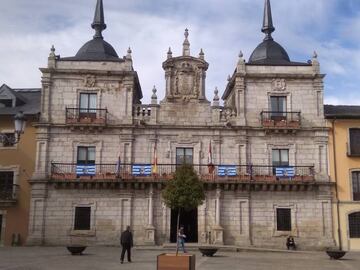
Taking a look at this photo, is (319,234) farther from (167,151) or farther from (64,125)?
(64,125)

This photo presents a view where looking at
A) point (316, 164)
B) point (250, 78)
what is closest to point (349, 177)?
point (316, 164)

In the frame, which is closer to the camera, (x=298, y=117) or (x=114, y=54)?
(x=298, y=117)

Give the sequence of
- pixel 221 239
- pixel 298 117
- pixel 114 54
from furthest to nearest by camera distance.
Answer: pixel 114 54
pixel 298 117
pixel 221 239

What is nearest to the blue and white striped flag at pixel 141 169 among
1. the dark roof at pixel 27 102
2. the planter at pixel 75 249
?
the dark roof at pixel 27 102

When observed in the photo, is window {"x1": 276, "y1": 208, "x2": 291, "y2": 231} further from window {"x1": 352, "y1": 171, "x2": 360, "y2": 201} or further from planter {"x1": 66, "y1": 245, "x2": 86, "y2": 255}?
planter {"x1": 66, "y1": 245, "x2": 86, "y2": 255}

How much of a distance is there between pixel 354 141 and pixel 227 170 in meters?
9.35

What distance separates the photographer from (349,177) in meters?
35.4

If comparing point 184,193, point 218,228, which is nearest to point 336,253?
point 184,193

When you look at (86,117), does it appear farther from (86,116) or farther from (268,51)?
(268,51)

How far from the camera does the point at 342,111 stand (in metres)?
37.3

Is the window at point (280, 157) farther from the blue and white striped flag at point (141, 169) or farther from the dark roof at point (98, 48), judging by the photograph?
the dark roof at point (98, 48)

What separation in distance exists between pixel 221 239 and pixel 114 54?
16.1 meters

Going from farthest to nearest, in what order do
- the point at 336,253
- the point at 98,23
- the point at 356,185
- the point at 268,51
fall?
the point at 98,23 < the point at 268,51 < the point at 356,185 < the point at 336,253

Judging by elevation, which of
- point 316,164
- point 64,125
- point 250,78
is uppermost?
point 250,78
